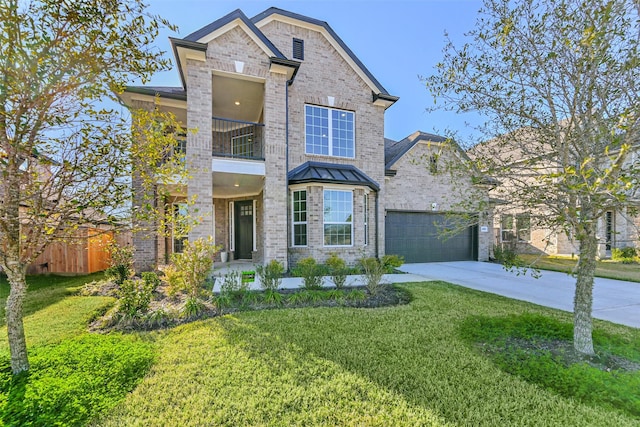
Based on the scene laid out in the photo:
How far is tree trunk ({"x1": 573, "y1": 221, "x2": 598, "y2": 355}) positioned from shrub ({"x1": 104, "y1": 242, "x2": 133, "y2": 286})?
34.3 feet

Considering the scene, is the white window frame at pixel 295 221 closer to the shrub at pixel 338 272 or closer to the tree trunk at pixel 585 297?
the shrub at pixel 338 272

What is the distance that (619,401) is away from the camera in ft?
9.65

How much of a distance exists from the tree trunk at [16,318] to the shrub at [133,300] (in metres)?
2.30

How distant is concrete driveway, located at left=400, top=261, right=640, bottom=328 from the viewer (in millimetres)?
6367

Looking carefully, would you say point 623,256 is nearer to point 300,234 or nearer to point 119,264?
point 300,234

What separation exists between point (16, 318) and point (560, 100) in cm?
772

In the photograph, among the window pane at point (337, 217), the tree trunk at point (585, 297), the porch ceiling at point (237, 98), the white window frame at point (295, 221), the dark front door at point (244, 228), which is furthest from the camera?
the dark front door at point (244, 228)

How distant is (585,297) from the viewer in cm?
403

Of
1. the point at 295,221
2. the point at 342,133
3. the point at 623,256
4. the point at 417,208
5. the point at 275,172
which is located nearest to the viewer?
the point at 275,172

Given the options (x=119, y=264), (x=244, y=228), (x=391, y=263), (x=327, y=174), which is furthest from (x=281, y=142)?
(x=119, y=264)

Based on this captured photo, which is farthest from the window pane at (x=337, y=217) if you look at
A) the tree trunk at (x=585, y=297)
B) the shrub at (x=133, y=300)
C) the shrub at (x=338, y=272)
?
the tree trunk at (x=585, y=297)

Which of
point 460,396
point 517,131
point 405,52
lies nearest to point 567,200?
point 517,131

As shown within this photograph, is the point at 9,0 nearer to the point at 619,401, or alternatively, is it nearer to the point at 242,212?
the point at 619,401

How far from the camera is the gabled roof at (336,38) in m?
11.2
